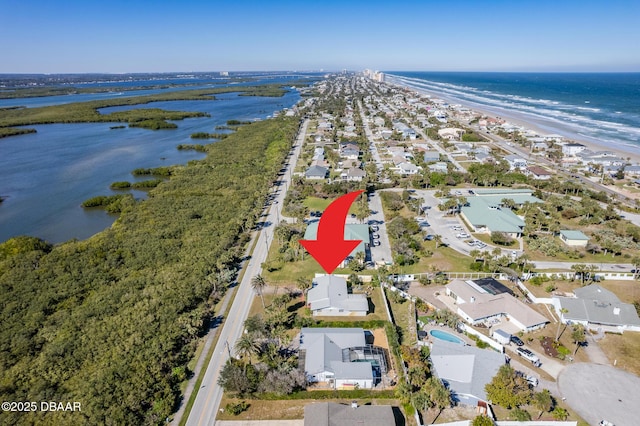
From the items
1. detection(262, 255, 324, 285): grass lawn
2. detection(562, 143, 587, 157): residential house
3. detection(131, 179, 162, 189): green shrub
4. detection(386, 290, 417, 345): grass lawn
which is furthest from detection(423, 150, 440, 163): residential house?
detection(131, 179, 162, 189): green shrub

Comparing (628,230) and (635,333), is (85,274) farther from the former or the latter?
(628,230)

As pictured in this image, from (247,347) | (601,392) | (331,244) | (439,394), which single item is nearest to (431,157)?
(331,244)

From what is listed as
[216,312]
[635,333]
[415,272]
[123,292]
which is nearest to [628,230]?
[635,333]

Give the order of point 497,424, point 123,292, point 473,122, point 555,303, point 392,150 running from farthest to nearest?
point 473,122 < point 392,150 < point 123,292 < point 555,303 < point 497,424

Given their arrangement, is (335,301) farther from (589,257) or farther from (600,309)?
(589,257)

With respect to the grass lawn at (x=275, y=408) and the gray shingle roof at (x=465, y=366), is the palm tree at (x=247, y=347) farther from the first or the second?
the gray shingle roof at (x=465, y=366)
